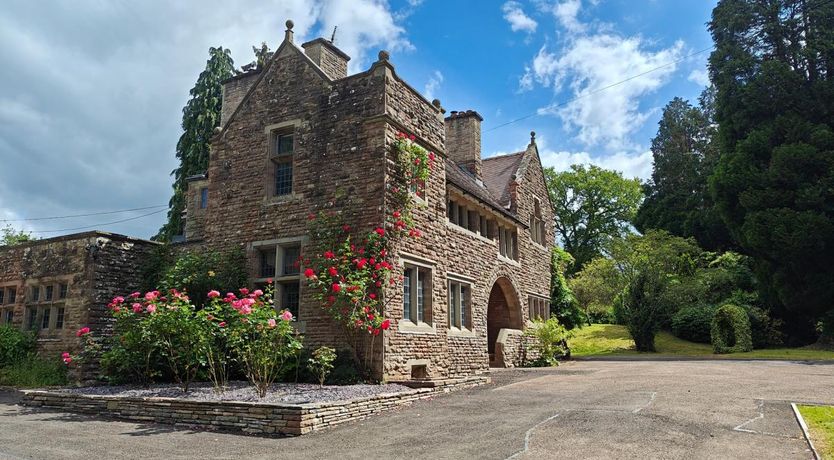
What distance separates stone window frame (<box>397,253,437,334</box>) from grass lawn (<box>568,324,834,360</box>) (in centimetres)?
1529

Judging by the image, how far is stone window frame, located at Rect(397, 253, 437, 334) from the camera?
12.8m

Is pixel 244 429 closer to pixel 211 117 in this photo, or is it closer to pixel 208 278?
pixel 208 278

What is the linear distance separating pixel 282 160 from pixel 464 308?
6913 mm

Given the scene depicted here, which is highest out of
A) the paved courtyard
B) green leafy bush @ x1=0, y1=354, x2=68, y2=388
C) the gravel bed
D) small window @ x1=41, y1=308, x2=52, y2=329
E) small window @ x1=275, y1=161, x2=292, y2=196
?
small window @ x1=275, y1=161, x2=292, y2=196

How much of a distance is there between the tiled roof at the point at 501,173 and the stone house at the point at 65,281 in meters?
12.7

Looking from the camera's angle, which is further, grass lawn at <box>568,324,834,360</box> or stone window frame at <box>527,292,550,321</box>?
grass lawn at <box>568,324,834,360</box>

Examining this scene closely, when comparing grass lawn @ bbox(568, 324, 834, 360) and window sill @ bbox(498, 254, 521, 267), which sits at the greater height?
window sill @ bbox(498, 254, 521, 267)

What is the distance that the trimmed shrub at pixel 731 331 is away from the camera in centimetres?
2558

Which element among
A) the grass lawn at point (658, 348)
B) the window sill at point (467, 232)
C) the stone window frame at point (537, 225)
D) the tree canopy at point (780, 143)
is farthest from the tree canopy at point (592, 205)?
the window sill at point (467, 232)

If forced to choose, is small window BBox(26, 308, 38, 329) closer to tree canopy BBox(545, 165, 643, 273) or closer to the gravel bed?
the gravel bed

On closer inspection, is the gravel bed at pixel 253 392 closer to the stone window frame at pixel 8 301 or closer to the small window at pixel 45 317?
the small window at pixel 45 317

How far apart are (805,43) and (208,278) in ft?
99.3

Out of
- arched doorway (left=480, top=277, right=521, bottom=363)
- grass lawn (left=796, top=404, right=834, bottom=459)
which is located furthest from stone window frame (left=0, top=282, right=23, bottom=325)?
grass lawn (left=796, top=404, right=834, bottom=459)

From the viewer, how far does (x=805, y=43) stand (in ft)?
92.5
